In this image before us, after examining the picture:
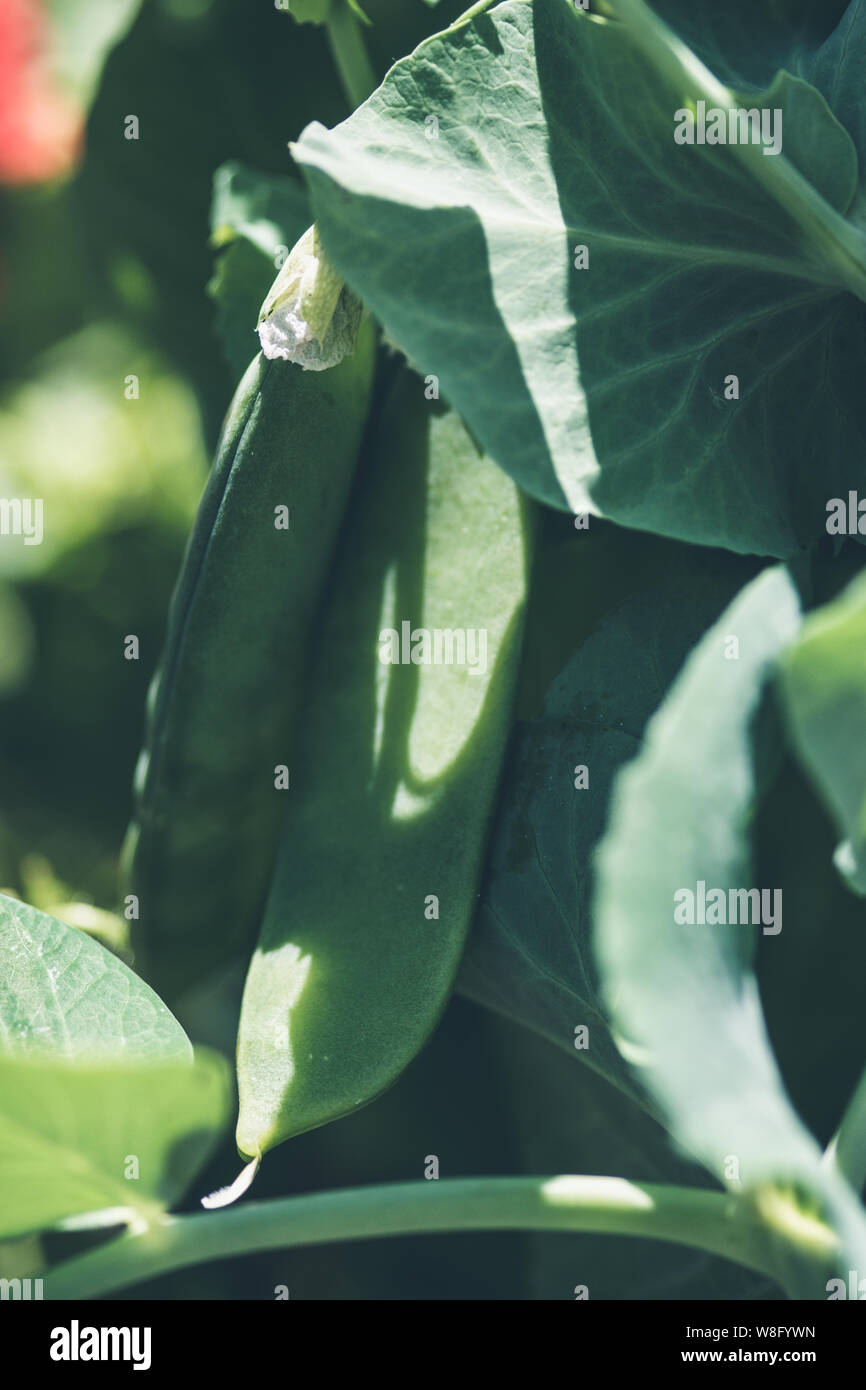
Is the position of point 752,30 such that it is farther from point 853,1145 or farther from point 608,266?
point 853,1145

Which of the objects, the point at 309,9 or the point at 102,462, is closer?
the point at 309,9

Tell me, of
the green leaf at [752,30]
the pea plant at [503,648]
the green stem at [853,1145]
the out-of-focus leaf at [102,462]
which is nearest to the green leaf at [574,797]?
the pea plant at [503,648]

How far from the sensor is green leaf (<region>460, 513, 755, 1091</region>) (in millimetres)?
494

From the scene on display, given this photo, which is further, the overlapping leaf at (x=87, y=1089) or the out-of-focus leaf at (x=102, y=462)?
the out-of-focus leaf at (x=102, y=462)

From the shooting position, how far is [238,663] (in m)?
0.53

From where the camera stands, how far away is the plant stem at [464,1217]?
1.25 ft

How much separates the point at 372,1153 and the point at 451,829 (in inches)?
10.5

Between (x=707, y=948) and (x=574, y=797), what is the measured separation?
15 centimetres

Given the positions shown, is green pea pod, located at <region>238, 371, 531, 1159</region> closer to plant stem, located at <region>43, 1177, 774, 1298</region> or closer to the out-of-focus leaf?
plant stem, located at <region>43, 1177, 774, 1298</region>

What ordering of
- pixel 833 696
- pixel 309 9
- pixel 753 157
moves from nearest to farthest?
pixel 833 696 < pixel 753 157 < pixel 309 9

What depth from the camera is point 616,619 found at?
518 millimetres

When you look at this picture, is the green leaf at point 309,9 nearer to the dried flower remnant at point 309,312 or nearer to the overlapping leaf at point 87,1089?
the dried flower remnant at point 309,312

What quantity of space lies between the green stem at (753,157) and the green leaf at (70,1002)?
1.20ft

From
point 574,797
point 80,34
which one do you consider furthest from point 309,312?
point 80,34
